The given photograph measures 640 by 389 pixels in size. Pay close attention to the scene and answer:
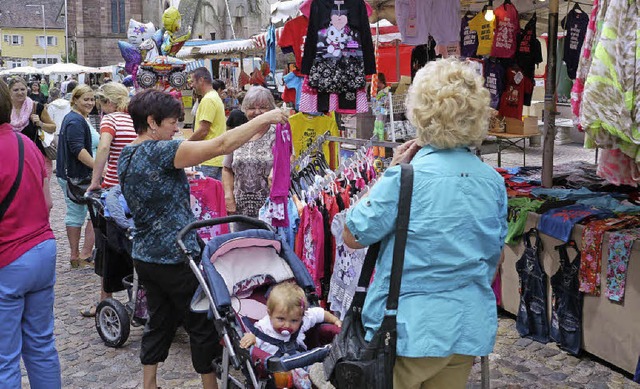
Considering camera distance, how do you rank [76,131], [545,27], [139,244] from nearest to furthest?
[139,244] → [76,131] → [545,27]

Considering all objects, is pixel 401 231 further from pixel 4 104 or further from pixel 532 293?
pixel 532 293

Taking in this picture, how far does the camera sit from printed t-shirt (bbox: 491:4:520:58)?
7.42 metres

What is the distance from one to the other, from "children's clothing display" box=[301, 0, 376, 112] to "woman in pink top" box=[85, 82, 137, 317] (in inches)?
63.3

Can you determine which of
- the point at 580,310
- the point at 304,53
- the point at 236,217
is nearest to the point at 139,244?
the point at 236,217

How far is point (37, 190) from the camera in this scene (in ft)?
11.5

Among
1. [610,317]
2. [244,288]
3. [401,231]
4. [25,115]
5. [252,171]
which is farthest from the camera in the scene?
[25,115]

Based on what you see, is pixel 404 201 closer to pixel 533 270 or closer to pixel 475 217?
pixel 475 217

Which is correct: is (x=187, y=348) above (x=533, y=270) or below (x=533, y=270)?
below

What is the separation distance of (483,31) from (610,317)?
13.5ft

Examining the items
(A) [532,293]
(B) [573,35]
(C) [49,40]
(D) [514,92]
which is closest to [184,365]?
(A) [532,293]

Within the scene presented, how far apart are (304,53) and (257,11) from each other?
28.6 meters

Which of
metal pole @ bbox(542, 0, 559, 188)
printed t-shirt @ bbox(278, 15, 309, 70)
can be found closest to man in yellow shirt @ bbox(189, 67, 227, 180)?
printed t-shirt @ bbox(278, 15, 309, 70)

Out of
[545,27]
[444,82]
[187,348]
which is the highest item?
[545,27]

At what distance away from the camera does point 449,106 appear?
233cm
